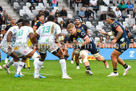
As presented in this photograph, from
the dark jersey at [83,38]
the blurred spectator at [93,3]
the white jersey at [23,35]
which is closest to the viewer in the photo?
the white jersey at [23,35]

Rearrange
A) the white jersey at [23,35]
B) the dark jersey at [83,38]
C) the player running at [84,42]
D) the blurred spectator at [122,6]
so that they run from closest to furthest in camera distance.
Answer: the white jersey at [23,35], the player running at [84,42], the dark jersey at [83,38], the blurred spectator at [122,6]

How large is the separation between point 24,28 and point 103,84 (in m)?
3.82

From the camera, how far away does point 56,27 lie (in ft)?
42.8

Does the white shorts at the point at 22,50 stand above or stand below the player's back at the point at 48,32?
below

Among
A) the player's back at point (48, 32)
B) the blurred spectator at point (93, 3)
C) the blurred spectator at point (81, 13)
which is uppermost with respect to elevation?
the player's back at point (48, 32)

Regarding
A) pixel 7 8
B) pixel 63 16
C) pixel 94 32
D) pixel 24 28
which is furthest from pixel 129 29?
pixel 24 28

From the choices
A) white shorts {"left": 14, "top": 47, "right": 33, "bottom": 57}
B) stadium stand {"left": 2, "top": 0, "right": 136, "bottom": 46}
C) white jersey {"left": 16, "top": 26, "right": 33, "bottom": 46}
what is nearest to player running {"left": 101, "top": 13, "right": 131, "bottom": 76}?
white jersey {"left": 16, "top": 26, "right": 33, "bottom": 46}

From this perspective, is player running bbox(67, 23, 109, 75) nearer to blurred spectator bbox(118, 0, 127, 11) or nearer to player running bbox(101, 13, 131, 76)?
player running bbox(101, 13, 131, 76)

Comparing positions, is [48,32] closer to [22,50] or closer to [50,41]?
[50,41]

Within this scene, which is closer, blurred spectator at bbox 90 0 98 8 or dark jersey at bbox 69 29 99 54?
dark jersey at bbox 69 29 99 54

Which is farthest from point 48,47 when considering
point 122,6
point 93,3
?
point 122,6

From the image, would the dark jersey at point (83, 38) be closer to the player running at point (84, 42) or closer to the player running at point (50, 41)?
the player running at point (84, 42)

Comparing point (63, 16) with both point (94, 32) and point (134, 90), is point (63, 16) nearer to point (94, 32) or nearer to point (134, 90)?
point (94, 32)

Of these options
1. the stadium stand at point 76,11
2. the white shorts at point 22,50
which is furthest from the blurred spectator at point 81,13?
the white shorts at point 22,50
